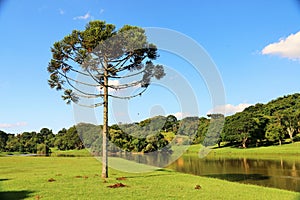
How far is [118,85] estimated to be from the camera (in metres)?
19.0

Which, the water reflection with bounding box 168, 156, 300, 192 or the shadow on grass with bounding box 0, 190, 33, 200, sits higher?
the shadow on grass with bounding box 0, 190, 33, 200

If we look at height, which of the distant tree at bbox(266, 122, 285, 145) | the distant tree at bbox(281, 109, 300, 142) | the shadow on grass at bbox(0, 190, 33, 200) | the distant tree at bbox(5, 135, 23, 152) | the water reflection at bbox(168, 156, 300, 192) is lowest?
the water reflection at bbox(168, 156, 300, 192)

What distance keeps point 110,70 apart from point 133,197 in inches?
371

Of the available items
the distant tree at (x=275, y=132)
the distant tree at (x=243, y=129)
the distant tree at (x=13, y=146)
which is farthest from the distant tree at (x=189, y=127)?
the distant tree at (x=13, y=146)

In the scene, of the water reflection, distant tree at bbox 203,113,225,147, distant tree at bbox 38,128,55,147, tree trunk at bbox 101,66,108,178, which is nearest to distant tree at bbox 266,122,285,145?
distant tree at bbox 203,113,225,147

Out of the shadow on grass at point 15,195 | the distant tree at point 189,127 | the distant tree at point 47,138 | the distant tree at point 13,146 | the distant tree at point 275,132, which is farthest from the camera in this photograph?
the distant tree at point 47,138

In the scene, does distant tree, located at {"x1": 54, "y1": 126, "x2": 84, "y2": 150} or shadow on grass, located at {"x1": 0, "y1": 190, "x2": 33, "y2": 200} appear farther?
distant tree, located at {"x1": 54, "y1": 126, "x2": 84, "y2": 150}

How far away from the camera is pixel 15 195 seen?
11.8 metres

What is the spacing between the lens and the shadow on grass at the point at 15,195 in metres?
11.3

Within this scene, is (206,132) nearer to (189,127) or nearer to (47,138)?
(189,127)

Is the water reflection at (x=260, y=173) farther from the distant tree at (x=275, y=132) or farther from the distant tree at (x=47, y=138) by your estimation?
the distant tree at (x=47, y=138)

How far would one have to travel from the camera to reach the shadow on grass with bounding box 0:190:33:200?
11322mm

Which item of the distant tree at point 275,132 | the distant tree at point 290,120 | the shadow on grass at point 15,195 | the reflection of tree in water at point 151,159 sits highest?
the distant tree at point 290,120

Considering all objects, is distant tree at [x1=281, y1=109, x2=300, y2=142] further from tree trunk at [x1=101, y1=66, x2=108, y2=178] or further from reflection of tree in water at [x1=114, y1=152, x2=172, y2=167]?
tree trunk at [x1=101, y1=66, x2=108, y2=178]
